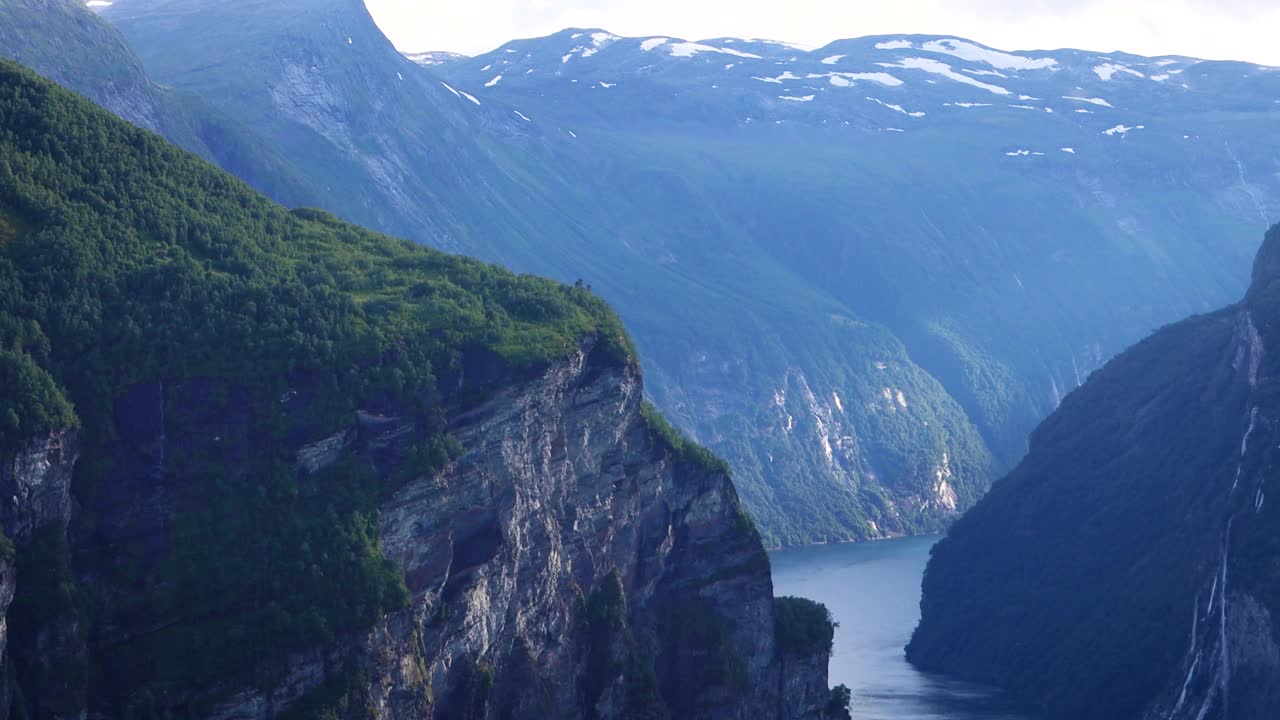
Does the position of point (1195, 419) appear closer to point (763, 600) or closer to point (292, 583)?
point (763, 600)

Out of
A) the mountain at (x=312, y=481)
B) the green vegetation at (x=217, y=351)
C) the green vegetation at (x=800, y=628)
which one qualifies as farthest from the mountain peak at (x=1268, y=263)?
the green vegetation at (x=217, y=351)

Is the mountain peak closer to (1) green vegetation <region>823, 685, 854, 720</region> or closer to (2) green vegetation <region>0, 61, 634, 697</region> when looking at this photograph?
(1) green vegetation <region>823, 685, 854, 720</region>

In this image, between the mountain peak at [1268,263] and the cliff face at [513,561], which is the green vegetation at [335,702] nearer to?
the cliff face at [513,561]

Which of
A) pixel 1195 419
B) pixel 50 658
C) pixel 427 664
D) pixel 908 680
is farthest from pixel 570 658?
pixel 1195 419

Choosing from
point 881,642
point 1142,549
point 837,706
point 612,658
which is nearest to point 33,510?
point 612,658

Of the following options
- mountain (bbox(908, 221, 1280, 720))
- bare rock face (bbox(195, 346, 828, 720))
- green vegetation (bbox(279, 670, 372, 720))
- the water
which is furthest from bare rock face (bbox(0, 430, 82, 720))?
mountain (bbox(908, 221, 1280, 720))

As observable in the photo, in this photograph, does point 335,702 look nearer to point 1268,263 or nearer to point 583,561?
point 583,561
